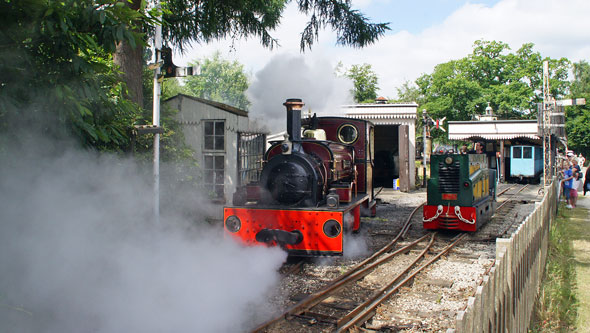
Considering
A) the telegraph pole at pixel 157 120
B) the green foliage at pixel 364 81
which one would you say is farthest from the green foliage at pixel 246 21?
the green foliage at pixel 364 81

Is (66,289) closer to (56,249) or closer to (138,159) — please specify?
(56,249)

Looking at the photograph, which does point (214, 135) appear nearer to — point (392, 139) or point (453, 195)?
point (453, 195)

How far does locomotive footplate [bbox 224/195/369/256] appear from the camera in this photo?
6395 mm

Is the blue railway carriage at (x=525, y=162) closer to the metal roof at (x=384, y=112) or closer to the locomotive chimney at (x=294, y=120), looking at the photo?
the metal roof at (x=384, y=112)

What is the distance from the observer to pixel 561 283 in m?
6.30

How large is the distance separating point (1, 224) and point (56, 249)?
0.80 meters

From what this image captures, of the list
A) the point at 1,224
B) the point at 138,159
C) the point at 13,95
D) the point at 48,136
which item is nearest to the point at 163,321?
the point at 1,224

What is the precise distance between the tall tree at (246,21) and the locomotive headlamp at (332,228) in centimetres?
500

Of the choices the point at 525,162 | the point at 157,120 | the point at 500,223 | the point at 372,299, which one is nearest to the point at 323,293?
the point at 372,299

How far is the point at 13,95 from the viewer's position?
284 centimetres

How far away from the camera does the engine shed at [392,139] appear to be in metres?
18.5

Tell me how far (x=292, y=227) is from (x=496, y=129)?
21.7 meters

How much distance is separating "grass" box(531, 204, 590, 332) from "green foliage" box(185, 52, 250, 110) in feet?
119

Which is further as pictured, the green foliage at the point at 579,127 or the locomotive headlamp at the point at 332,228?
the green foliage at the point at 579,127
